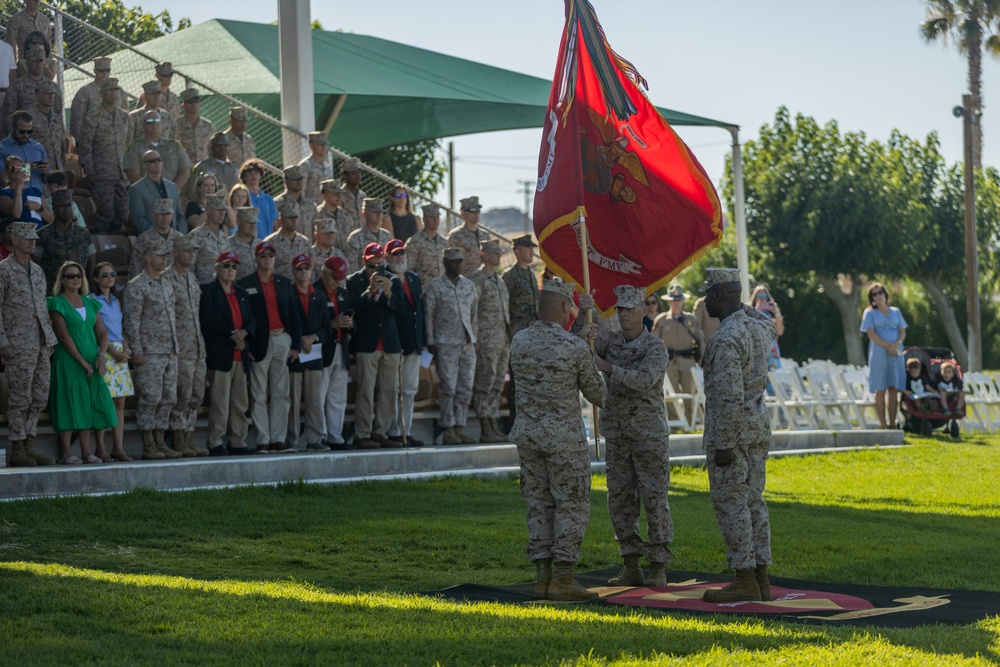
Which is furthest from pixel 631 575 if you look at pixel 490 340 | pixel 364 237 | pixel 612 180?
pixel 364 237

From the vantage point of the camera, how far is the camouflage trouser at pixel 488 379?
57.5 ft

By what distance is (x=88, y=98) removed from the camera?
1750 cm

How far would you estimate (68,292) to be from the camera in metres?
13.8

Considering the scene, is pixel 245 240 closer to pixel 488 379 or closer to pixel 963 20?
pixel 488 379

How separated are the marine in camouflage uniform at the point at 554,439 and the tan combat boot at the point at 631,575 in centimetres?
67

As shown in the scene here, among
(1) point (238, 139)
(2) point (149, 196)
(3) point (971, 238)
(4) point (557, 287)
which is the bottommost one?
(4) point (557, 287)

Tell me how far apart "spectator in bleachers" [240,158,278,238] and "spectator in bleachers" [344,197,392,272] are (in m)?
1.00

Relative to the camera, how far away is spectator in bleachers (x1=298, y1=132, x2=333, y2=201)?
60.9 feet

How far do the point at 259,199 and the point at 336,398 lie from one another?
9.49 ft

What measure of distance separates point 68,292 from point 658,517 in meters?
6.63

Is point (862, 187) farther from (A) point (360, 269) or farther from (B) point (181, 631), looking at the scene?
(B) point (181, 631)

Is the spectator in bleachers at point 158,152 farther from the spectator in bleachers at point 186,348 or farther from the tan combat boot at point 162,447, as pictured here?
the tan combat boot at point 162,447

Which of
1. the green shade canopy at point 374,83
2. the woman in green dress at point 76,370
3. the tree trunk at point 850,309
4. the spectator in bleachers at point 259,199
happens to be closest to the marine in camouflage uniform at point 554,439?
the woman in green dress at point 76,370

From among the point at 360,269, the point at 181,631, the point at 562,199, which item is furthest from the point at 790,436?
the point at 181,631
